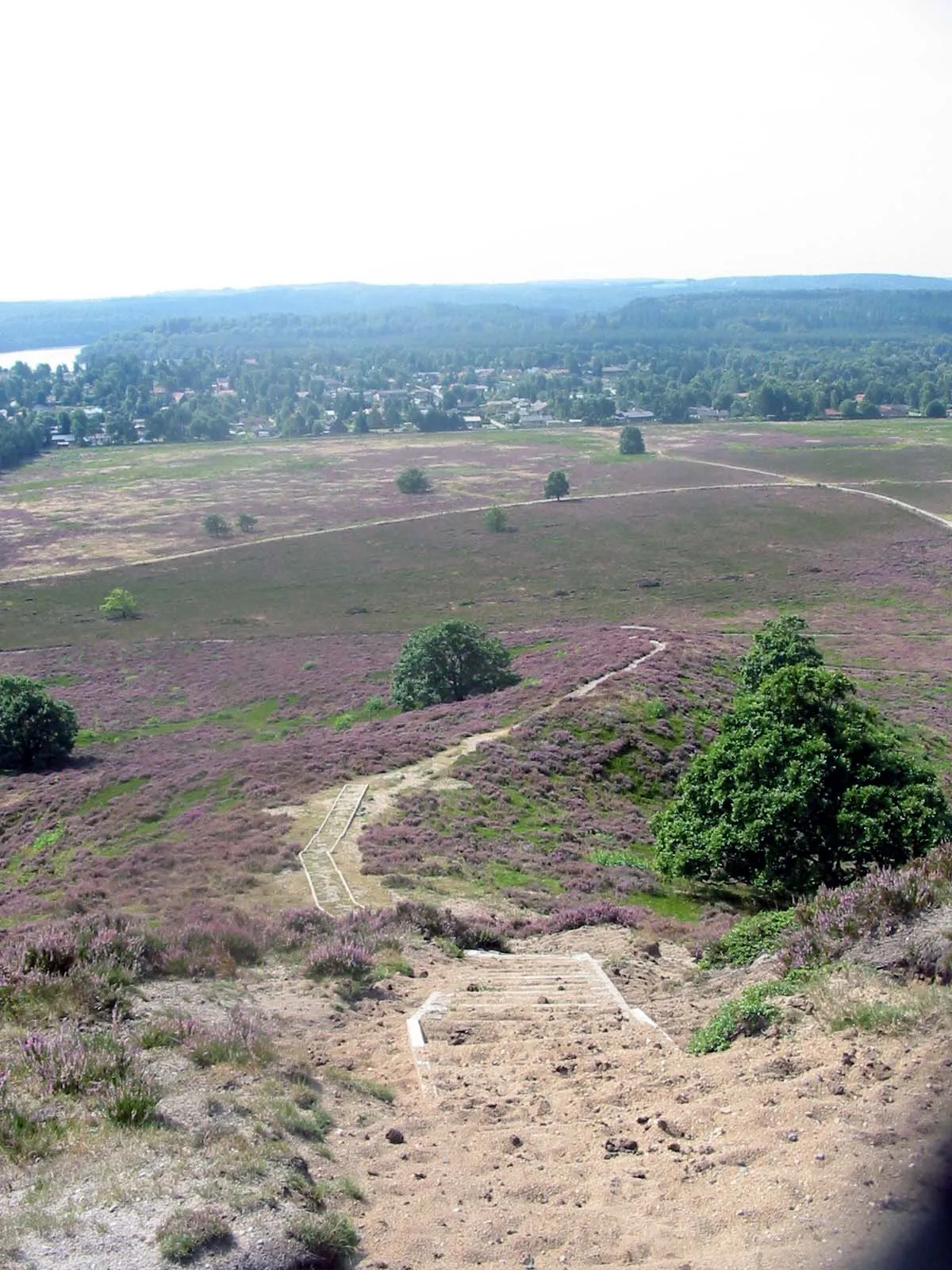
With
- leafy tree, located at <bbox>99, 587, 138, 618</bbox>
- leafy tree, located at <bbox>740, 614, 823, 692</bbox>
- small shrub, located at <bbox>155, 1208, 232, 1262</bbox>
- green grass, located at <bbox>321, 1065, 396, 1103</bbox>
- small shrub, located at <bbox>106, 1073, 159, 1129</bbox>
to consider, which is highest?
small shrub, located at <bbox>155, 1208, 232, 1262</bbox>

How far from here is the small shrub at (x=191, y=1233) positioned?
663 centimetres

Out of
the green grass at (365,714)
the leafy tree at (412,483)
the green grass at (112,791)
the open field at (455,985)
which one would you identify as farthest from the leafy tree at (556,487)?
the green grass at (112,791)

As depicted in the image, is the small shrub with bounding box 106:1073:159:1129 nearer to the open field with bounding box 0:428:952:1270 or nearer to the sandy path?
the open field with bounding box 0:428:952:1270

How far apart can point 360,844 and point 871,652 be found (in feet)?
126

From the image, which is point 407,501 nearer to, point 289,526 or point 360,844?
point 289,526

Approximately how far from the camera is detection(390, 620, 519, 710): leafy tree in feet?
140

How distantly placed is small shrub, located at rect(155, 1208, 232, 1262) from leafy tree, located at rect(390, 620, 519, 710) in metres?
35.3

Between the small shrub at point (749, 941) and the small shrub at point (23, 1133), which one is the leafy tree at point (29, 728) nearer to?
the small shrub at point (749, 941)

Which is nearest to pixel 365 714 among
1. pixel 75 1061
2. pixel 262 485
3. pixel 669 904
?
pixel 669 904

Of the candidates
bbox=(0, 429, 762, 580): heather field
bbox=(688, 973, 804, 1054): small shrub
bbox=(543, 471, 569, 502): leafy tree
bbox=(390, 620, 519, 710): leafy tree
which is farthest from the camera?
bbox=(543, 471, 569, 502): leafy tree

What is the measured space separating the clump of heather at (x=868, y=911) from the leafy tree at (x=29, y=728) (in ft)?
110

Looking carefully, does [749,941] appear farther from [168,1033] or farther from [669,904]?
[168,1033]

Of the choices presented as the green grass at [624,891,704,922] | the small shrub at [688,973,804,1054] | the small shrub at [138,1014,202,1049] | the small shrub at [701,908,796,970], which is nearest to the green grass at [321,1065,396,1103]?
the small shrub at [138,1014,202,1049]

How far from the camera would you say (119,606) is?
7350 cm
